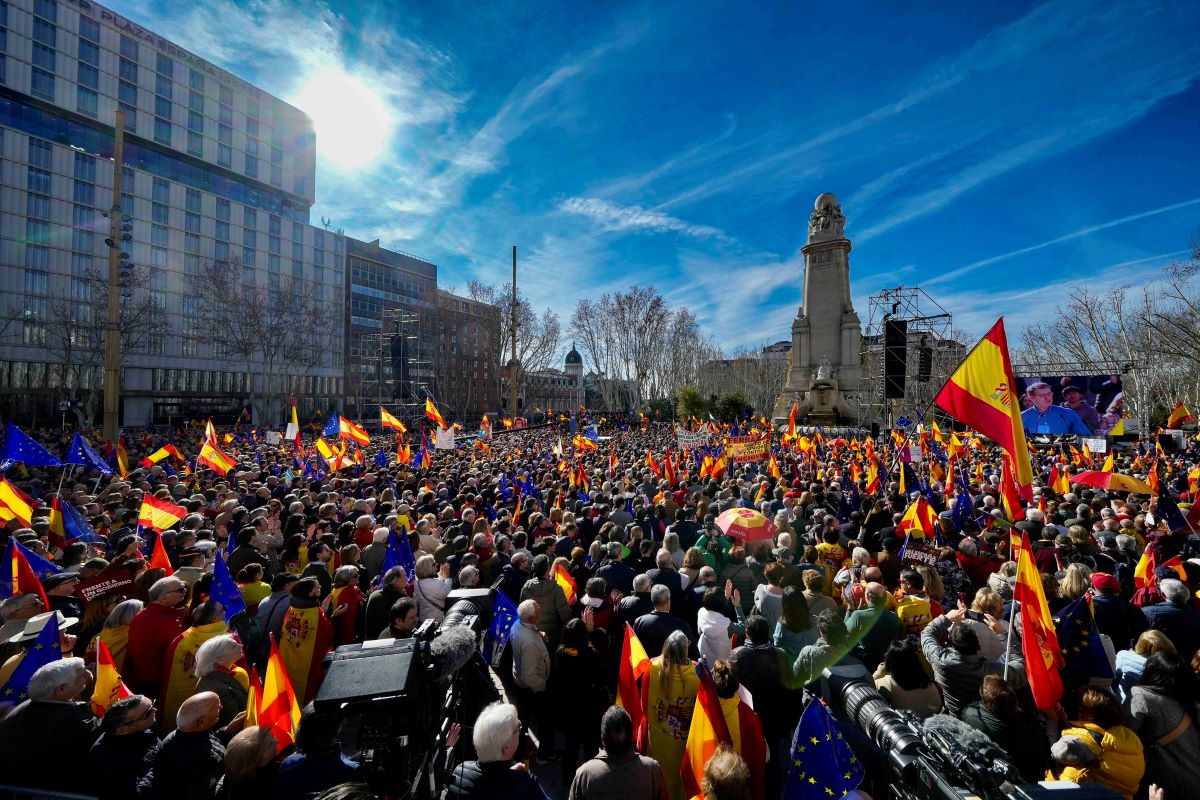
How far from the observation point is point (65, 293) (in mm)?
44438

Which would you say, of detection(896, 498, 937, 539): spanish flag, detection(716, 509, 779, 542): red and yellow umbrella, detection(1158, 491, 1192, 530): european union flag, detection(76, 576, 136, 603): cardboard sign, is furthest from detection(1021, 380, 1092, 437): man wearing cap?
detection(76, 576, 136, 603): cardboard sign

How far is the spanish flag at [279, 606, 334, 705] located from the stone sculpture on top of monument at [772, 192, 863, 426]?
28506mm

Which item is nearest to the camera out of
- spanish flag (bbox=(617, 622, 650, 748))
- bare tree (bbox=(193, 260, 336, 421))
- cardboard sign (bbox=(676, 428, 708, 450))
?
spanish flag (bbox=(617, 622, 650, 748))

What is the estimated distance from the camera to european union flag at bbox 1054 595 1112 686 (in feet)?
12.5

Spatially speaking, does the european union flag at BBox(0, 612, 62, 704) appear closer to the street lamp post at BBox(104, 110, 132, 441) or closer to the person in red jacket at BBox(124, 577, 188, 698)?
the person in red jacket at BBox(124, 577, 188, 698)

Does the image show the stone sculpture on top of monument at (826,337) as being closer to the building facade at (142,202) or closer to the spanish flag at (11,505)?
the spanish flag at (11,505)

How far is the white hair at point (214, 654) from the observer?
3193 millimetres

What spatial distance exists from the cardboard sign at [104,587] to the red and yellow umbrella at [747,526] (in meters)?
5.59

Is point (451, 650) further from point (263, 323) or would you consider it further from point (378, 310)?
point (378, 310)

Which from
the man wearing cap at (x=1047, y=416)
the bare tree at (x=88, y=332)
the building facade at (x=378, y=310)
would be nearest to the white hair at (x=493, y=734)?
the man wearing cap at (x=1047, y=416)

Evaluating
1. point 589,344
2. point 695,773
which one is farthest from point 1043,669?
point 589,344

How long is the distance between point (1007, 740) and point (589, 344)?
46.5 metres

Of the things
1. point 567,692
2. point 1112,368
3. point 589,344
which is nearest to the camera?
point 567,692

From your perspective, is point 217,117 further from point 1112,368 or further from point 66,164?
point 1112,368
